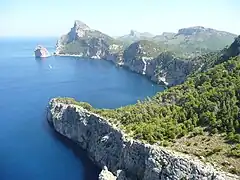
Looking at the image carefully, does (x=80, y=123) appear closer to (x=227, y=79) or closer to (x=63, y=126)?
(x=63, y=126)

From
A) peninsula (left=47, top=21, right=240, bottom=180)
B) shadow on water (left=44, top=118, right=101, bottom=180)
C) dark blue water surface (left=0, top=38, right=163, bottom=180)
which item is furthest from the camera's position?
dark blue water surface (left=0, top=38, right=163, bottom=180)

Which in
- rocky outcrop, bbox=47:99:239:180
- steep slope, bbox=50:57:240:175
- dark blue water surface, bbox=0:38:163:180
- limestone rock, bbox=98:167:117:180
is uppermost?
steep slope, bbox=50:57:240:175

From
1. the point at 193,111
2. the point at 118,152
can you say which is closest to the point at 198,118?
the point at 193,111

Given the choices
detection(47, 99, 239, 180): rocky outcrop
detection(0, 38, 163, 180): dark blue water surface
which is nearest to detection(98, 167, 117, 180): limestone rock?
detection(47, 99, 239, 180): rocky outcrop

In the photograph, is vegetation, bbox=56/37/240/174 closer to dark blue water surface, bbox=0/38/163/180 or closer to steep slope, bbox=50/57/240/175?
steep slope, bbox=50/57/240/175

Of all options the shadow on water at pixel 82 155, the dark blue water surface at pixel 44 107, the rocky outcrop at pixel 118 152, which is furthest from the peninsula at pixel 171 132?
the dark blue water surface at pixel 44 107

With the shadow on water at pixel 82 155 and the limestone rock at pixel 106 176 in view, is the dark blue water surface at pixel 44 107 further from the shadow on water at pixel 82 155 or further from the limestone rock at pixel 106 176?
the limestone rock at pixel 106 176
